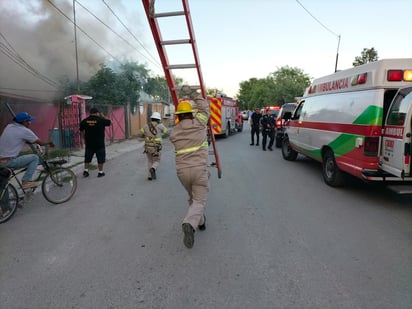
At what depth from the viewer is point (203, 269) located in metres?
3.17

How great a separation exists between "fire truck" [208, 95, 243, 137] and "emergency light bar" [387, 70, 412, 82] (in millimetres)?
9700

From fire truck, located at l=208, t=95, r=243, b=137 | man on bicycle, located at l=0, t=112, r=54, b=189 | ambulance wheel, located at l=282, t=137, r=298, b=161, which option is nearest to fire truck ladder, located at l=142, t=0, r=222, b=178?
man on bicycle, located at l=0, t=112, r=54, b=189

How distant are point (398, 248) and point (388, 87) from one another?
2.83 metres

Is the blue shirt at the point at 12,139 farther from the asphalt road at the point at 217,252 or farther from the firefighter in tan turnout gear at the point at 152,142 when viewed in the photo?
the firefighter in tan turnout gear at the point at 152,142

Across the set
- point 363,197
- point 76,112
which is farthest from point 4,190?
point 76,112

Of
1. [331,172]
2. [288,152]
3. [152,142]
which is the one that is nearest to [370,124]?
[331,172]

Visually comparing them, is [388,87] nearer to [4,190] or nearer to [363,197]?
[363,197]

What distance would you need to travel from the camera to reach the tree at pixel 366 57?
32219 mm

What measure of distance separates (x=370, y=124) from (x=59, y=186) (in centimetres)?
569

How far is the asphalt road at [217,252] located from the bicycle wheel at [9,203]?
141mm

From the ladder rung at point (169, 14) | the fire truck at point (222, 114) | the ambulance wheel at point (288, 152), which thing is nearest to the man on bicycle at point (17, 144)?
the ladder rung at point (169, 14)

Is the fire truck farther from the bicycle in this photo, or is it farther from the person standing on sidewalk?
the bicycle

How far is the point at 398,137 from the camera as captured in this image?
477cm

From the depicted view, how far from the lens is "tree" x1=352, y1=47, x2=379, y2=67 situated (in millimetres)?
32219
